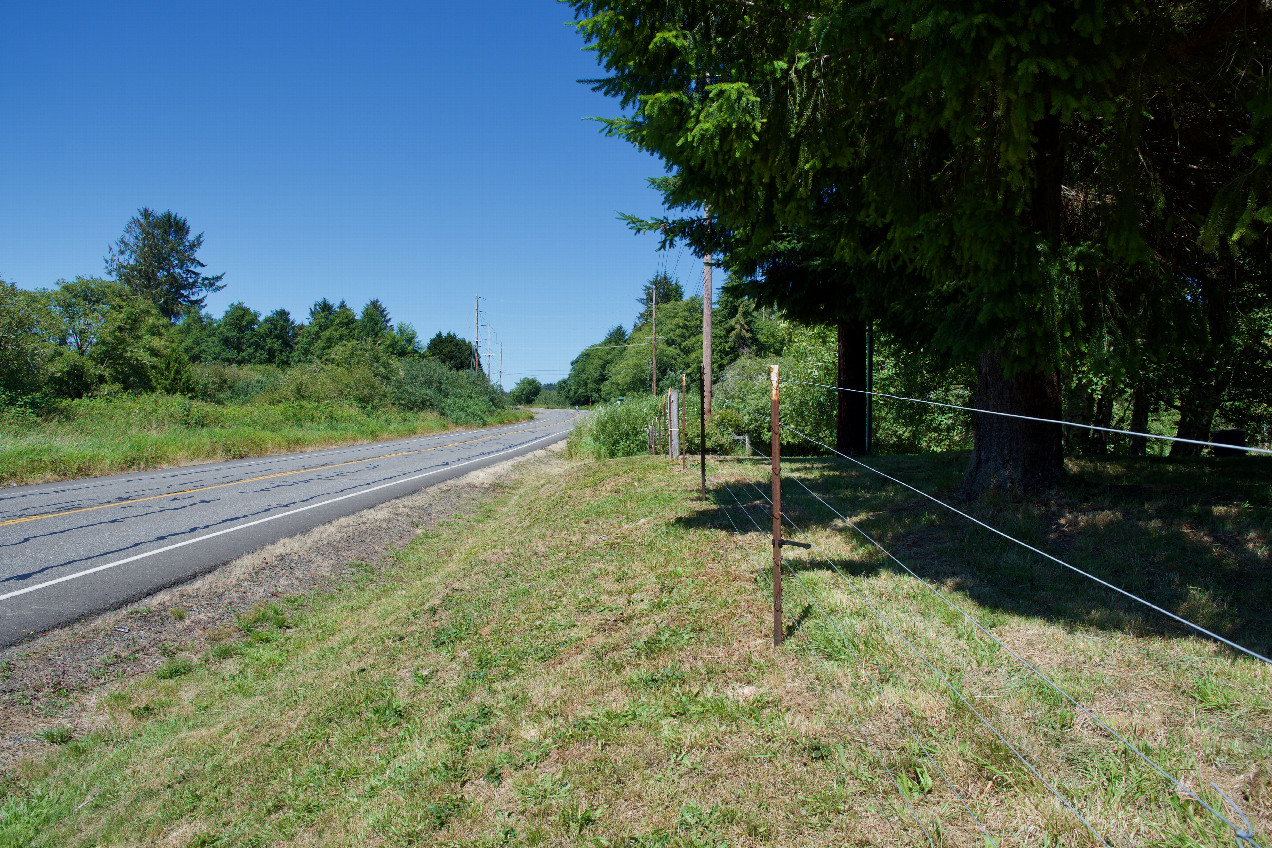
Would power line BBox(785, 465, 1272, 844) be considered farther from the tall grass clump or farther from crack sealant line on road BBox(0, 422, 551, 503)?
crack sealant line on road BBox(0, 422, 551, 503)

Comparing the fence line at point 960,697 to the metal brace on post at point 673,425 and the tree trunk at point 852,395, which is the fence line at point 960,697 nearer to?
the tree trunk at point 852,395

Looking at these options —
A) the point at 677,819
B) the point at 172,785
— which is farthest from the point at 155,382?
the point at 677,819

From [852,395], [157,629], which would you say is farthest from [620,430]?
[157,629]

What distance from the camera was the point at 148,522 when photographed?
9867 millimetres

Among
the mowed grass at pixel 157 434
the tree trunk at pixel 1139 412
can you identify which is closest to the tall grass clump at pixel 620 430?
the tree trunk at pixel 1139 412

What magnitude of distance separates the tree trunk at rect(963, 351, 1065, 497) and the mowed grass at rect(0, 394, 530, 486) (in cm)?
1801

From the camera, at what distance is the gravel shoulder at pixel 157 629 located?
4734 mm

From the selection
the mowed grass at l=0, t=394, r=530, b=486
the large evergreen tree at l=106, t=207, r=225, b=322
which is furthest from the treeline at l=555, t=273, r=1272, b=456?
the large evergreen tree at l=106, t=207, r=225, b=322

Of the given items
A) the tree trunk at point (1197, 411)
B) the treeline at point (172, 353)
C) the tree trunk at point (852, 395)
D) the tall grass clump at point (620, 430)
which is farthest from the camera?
the treeline at point (172, 353)

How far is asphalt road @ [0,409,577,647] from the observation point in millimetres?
6723

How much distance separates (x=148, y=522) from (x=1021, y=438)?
11465 mm

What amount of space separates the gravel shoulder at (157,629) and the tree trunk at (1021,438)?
24.0 ft

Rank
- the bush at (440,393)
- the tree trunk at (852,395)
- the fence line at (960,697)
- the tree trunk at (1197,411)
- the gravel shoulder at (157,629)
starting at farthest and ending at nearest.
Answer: the bush at (440,393)
the tree trunk at (852,395)
the tree trunk at (1197,411)
the gravel shoulder at (157,629)
the fence line at (960,697)

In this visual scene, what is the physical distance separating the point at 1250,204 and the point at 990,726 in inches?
148
